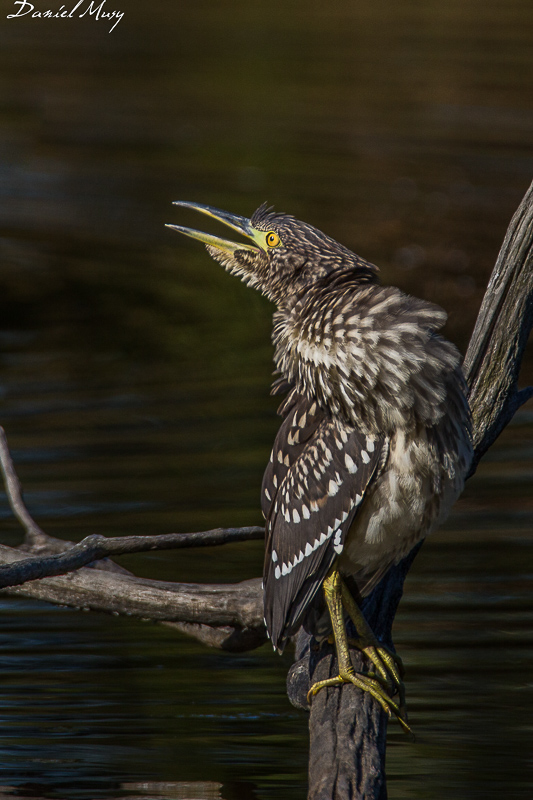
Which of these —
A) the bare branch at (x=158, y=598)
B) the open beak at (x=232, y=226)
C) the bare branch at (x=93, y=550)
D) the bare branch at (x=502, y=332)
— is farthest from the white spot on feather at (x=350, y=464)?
the open beak at (x=232, y=226)

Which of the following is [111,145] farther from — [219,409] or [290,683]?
[290,683]

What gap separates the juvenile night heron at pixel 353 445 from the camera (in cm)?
364

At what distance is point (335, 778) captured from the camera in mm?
3082

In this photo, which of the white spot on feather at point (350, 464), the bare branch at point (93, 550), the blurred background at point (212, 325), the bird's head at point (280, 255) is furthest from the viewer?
the blurred background at point (212, 325)

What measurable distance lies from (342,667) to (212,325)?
6.66m

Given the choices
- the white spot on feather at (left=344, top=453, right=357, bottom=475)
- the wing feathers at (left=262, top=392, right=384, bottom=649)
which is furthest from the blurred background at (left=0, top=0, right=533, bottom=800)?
the white spot on feather at (left=344, top=453, right=357, bottom=475)

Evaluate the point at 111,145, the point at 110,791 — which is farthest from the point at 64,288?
the point at 110,791

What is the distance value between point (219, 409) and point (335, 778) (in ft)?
16.9

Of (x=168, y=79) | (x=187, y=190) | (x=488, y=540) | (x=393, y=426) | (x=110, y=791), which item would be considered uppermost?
(x=168, y=79)

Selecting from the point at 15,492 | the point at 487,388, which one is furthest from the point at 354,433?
the point at 15,492

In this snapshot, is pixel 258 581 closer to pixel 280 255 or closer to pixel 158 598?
pixel 158 598

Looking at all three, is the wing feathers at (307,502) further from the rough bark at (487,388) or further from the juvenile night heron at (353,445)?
the rough bark at (487,388)

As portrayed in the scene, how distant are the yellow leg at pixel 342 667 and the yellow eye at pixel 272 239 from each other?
3.71ft

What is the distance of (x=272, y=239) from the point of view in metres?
4.14
